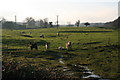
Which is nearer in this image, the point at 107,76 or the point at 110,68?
the point at 107,76

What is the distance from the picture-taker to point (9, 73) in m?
13.5

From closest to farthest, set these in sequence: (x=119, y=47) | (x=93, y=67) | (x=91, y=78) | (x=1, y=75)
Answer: (x=1, y=75) → (x=91, y=78) → (x=93, y=67) → (x=119, y=47)

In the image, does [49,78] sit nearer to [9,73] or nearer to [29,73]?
[29,73]

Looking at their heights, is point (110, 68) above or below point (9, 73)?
below

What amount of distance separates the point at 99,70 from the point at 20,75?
39.4ft

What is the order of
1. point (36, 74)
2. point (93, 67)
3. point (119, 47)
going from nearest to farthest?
1. point (36, 74)
2. point (93, 67)
3. point (119, 47)

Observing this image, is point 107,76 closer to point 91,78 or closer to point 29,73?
point 91,78

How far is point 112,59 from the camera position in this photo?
2872 centimetres

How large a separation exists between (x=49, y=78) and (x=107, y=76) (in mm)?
8529

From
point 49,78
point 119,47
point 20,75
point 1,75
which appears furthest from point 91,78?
point 119,47

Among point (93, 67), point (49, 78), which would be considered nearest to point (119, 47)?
point (93, 67)

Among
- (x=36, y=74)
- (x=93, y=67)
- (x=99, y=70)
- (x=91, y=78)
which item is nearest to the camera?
(x=36, y=74)

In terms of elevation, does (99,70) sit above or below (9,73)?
below

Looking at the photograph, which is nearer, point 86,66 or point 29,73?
point 29,73
